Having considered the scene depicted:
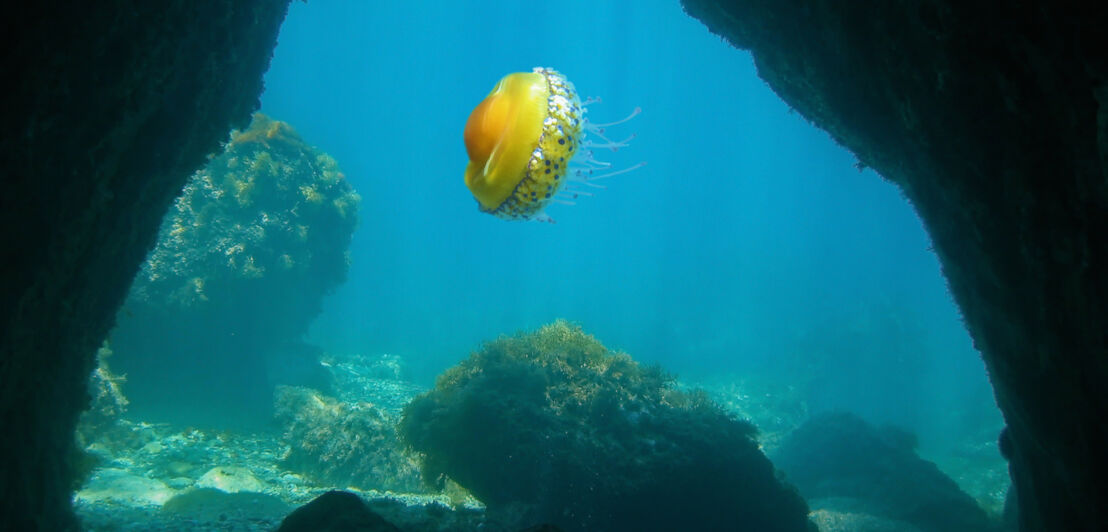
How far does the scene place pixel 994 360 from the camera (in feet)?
11.6

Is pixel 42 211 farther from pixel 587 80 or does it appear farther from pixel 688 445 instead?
Result: pixel 587 80

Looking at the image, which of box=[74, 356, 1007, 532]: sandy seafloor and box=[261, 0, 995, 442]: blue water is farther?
box=[261, 0, 995, 442]: blue water

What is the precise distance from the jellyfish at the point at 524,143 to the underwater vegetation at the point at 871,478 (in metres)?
8.95

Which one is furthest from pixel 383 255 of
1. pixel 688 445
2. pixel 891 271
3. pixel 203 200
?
pixel 688 445

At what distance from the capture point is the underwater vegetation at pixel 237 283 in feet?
39.5

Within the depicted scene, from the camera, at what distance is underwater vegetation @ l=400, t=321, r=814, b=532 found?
5805 millimetres

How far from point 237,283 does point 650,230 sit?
95.7 m

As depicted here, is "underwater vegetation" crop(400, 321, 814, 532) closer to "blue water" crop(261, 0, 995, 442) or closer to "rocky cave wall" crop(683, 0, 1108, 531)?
"rocky cave wall" crop(683, 0, 1108, 531)

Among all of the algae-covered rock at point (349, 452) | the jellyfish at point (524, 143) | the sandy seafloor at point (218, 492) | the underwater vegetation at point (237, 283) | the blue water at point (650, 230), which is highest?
the blue water at point (650, 230)

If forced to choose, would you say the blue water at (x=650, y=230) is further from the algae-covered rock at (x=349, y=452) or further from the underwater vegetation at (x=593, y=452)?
the underwater vegetation at (x=593, y=452)

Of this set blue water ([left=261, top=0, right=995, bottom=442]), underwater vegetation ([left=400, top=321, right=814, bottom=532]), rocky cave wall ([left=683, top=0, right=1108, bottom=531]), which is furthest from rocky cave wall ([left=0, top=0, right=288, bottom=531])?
blue water ([left=261, top=0, right=995, bottom=442])

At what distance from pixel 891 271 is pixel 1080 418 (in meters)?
72.3

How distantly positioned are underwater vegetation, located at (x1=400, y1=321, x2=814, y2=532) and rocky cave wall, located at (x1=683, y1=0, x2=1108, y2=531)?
2.97 metres

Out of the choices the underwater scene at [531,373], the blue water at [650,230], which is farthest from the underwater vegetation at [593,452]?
the blue water at [650,230]
